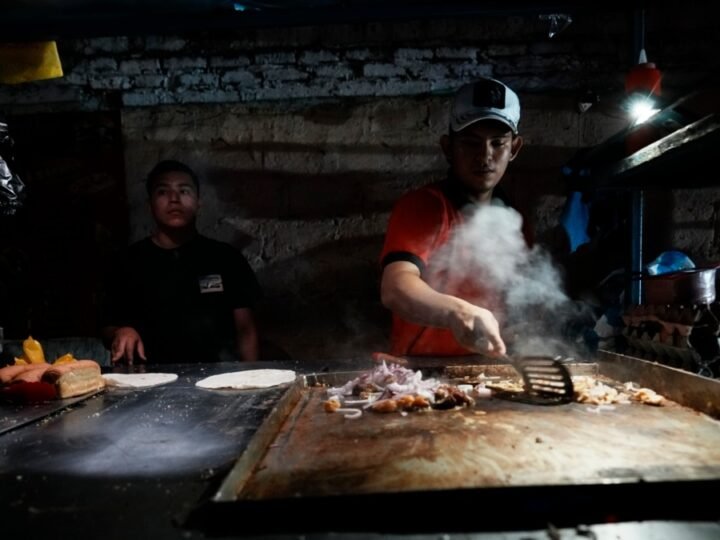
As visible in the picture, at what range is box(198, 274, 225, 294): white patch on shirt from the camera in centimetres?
523

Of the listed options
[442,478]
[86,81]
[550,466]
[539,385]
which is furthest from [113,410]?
[86,81]

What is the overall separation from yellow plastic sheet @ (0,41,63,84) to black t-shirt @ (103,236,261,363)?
7.85ft

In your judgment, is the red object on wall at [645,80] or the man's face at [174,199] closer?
the red object on wall at [645,80]

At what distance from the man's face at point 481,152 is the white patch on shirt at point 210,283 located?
2.64 meters

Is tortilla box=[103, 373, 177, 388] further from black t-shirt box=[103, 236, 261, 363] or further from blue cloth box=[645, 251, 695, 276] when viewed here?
blue cloth box=[645, 251, 695, 276]

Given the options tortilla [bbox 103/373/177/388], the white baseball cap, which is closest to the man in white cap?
the white baseball cap

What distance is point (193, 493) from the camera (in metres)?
1.45

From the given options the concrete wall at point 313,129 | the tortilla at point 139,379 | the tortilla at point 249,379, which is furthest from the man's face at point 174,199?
the tortilla at point 249,379

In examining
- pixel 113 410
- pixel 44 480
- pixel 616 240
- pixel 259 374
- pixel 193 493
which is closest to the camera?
pixel 193 493

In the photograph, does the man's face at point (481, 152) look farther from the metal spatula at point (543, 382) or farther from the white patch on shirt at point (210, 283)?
the white patch on shirt at point (210, 283)

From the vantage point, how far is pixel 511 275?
432cm

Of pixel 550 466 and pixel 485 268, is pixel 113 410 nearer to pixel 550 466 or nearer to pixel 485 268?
pixel 550 466

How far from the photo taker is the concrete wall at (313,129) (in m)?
5.41

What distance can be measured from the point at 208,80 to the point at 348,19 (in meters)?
3.35
